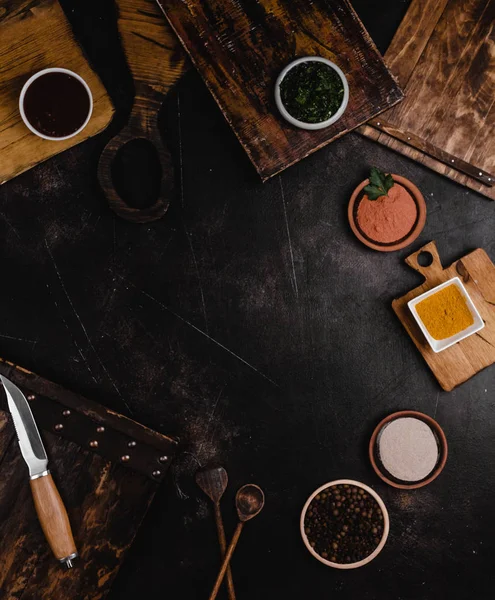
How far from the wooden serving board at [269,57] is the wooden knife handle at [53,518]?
142 cm

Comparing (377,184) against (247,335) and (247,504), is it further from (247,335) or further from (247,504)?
(247,504)

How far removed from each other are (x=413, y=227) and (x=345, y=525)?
4.01 ft

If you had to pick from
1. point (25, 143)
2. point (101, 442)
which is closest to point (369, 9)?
point (25, 143)

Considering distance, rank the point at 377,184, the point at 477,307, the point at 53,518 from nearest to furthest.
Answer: the point at 53,518, the point at 377,184, the point at 477,307

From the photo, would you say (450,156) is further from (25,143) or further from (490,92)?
(25,143)

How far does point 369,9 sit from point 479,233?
103 centimetres

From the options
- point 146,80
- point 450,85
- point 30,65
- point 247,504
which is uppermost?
point 30,65

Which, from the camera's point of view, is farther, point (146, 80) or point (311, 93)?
point (146, 80)

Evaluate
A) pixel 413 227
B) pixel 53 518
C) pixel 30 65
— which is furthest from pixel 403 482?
pixel 30 65

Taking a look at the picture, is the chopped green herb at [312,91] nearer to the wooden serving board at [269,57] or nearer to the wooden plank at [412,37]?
the wooden serving board at [269,57]

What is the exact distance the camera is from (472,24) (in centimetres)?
216

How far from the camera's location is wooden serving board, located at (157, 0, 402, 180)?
80.7 inches

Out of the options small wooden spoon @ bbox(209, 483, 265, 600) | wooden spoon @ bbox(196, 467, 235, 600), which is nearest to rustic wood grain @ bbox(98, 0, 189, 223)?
wooden spoon @ bbox(196, 467, 235, 600)

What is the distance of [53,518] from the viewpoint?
1910 mm
